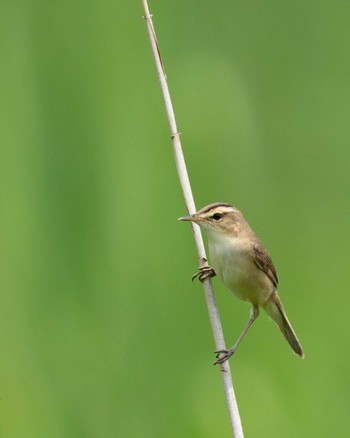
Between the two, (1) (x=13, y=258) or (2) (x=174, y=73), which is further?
(2) (x=174, y=73)

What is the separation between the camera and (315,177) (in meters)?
4.00

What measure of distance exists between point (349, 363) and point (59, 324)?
101 cm

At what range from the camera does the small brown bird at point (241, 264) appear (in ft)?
11.0

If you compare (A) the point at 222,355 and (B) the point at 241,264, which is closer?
(A) the point at 222,355

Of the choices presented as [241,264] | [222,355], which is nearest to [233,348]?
[222,355]

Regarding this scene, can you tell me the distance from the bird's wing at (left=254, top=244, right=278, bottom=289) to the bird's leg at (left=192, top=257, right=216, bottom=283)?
9.5 inches

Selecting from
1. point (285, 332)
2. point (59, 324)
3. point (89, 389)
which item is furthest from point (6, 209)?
point (285, 332)

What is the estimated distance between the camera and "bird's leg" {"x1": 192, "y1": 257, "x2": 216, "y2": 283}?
10.9 feet

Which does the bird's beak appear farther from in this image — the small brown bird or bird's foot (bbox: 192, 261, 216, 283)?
bird's foot (bbox: 192, 261, 216, 283)

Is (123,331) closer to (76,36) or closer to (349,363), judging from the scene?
(349,363)

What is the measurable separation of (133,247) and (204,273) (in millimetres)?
261

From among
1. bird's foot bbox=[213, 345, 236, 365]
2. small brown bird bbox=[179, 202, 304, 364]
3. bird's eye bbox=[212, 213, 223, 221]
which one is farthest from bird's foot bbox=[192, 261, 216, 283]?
bird's foot bbox=[213, 345, 236, 365]

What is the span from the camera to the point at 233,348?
3.21 metres

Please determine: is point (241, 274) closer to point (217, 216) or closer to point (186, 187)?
point (217, 216)
